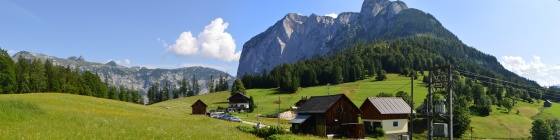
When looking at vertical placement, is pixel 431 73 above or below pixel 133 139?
above

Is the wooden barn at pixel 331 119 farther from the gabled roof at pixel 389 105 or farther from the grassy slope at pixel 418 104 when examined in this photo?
the grassy slope at pixel 418 104

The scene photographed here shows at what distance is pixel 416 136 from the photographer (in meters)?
80.9

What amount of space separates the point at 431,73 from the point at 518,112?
9737cm

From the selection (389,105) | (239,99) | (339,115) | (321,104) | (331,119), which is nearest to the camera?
(331,119)

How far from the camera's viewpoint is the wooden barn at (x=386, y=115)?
63469mm

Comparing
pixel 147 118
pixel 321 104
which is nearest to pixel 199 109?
pixel 321 104

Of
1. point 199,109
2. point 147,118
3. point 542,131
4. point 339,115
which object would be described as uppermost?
point 147,118

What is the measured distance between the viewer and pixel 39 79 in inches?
4569

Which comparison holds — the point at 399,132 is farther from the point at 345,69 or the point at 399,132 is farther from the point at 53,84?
the point at 345,69

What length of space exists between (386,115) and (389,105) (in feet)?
9.27

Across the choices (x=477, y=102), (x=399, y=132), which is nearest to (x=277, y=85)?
(x=477, y=102)

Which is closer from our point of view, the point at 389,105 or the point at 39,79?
the point at 389,105

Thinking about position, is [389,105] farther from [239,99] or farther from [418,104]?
[239,99]

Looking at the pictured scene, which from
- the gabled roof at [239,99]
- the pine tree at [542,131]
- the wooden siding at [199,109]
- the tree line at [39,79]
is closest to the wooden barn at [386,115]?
the pine tree at [542,131]
